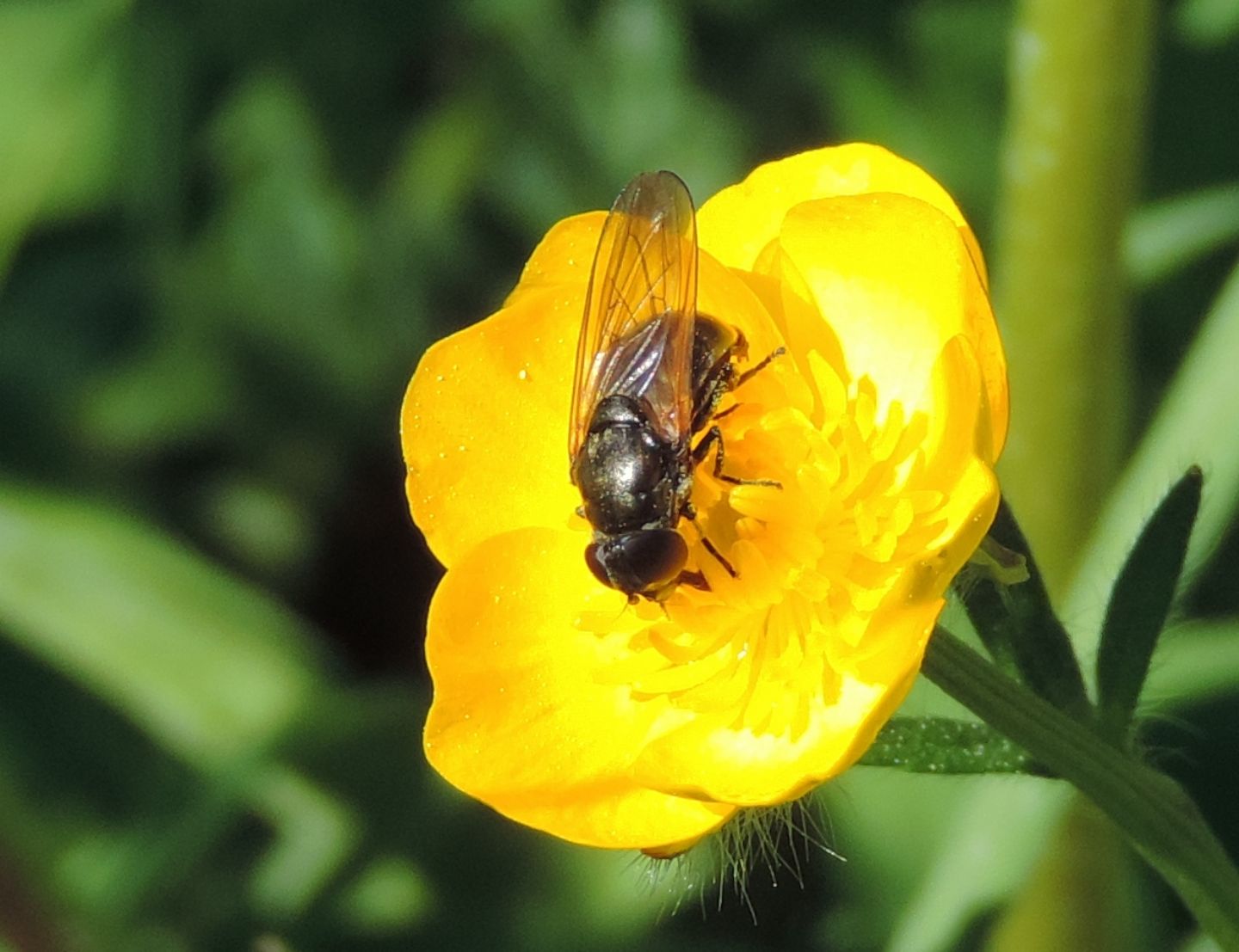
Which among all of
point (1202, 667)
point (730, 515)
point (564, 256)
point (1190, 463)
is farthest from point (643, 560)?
point (1202, 667)

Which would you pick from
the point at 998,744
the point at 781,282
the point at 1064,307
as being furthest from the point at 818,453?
the point at 1064,307

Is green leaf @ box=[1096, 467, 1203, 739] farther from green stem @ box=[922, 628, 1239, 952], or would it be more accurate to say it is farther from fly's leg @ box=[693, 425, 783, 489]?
fly's leg @ box=[693, 425, 783, 489]

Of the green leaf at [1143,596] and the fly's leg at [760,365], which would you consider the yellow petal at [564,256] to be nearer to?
the fly's leg at [760,365]

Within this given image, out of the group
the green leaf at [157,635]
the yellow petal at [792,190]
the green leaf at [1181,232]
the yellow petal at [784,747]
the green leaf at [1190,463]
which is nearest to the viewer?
the yellow petal at [784,747]

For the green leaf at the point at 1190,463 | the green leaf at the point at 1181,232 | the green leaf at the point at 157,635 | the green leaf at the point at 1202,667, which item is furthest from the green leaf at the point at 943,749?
the green leaf at the point at 157,635

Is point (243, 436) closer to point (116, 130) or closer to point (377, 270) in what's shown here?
point (377, 270)

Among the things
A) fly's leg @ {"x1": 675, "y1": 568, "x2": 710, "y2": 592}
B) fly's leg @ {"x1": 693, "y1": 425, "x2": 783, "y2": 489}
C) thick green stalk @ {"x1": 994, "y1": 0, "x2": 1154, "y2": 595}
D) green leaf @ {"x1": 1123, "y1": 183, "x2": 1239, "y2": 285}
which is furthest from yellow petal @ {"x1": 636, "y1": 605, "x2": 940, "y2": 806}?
green leaf @ {"x1": 1123, "y1": 183, "x2": 1239, "y2": 285}
